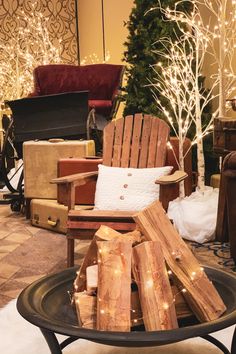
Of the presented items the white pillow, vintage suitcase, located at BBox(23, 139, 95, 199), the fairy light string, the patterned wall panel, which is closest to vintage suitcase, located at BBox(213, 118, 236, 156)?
the white pillow

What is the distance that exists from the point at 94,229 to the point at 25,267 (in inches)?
29.8

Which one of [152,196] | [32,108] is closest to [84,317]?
[152,196]

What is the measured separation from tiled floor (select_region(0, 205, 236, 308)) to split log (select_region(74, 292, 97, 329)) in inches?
48.6

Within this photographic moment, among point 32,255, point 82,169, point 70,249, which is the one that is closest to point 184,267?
point 70,249

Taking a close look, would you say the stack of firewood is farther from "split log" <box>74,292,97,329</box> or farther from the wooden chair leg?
the wooden chair leg

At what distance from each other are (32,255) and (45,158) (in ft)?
3.59

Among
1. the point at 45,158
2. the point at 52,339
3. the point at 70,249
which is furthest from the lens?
the point at 45,158

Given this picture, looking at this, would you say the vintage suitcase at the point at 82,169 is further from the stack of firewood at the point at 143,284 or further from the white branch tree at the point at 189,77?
the stack of firewood at the point at 143,284

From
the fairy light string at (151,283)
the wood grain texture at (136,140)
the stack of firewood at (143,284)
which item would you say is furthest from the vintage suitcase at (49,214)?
the fairy light string at (151,283)

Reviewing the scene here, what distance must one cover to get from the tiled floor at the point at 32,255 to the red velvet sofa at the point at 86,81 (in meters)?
2.23

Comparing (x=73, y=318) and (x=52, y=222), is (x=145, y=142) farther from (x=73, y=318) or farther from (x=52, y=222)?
(x=73, y=318)

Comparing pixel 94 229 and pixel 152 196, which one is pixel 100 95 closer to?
pixel 152 196

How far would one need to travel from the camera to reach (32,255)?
3775 millimetres

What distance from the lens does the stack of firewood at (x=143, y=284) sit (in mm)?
1663
